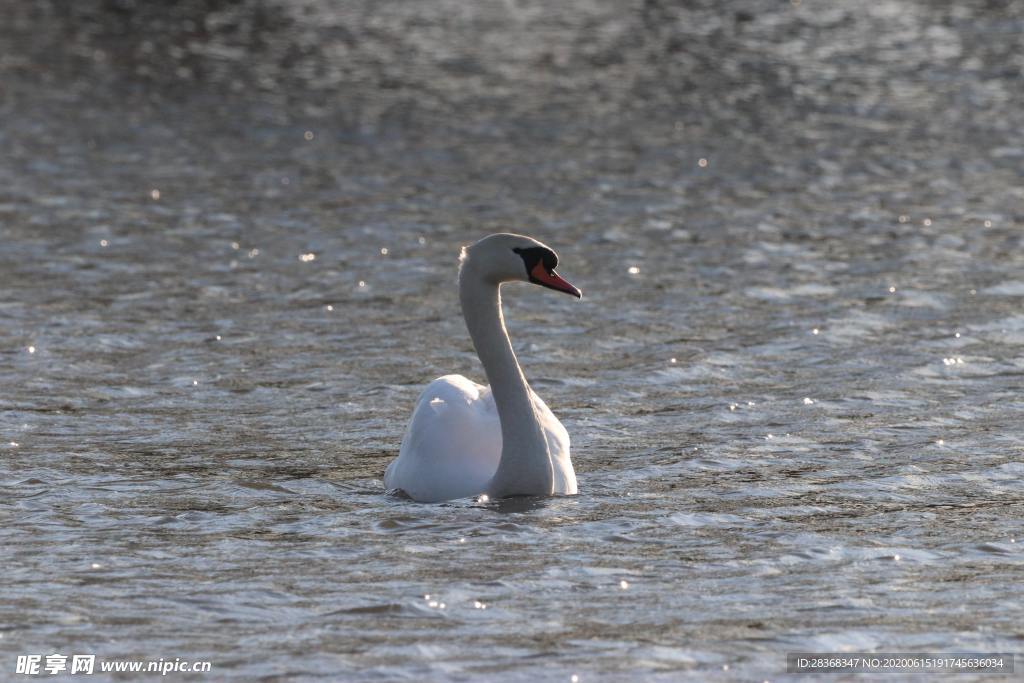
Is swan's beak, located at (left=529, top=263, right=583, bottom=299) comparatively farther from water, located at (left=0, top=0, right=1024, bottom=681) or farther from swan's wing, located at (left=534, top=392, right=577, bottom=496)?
water, located at (left=0, top=0, right=1024, bottom=681)

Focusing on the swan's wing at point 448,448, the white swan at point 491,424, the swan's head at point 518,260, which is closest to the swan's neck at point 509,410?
the white swan at point 491,424

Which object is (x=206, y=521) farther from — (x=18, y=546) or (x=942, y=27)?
(x=942, y=27)

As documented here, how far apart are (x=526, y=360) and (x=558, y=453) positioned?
384 centimetres

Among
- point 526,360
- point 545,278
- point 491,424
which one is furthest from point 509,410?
point 526,360

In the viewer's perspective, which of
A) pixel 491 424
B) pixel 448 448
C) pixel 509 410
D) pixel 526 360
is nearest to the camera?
pixel 509 410

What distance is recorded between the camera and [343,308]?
16.6 metres

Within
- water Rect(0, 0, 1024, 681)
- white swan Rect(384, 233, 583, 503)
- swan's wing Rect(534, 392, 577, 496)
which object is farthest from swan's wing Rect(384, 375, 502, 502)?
swan's wing Rect(534, 392, 577, 496)

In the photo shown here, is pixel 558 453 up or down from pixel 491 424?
down

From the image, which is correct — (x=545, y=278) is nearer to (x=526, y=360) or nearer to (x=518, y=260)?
(x=518, y=260)

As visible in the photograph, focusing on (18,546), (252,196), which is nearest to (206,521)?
(18,546)

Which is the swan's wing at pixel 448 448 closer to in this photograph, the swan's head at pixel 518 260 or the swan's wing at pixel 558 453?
the swan's wing at pixel 558 453

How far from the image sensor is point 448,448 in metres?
11.1

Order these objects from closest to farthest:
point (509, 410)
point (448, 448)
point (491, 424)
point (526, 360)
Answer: point (509, 410), point (448, 448), point (491, 424), point (526, 360)

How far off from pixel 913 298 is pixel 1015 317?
3.46ft
